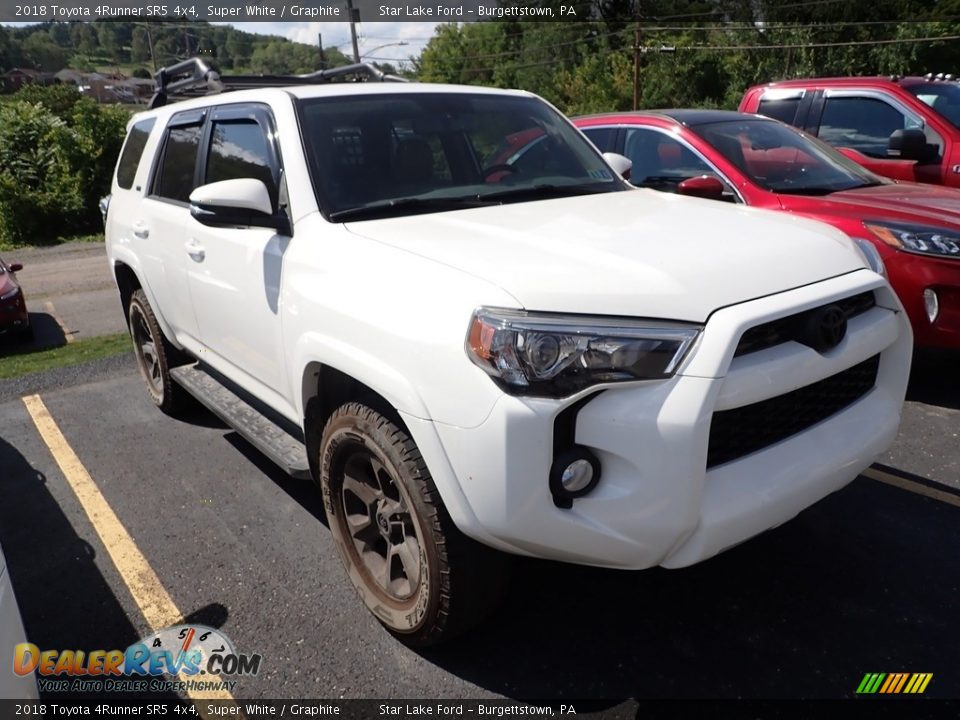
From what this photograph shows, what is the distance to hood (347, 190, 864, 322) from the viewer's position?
6.97ft

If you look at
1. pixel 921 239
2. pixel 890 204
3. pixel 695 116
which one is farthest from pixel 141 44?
pixel 921 239

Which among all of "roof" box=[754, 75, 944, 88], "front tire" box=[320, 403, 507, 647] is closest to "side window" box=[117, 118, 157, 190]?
"front tire" box=[320, 403, 507, 647]

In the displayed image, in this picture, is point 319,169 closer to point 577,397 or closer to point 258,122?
point 258,122

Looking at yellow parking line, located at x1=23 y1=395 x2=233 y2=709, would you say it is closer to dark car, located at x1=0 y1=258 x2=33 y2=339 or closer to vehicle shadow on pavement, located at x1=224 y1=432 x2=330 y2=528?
vehicle shadow on pavement, located at x1=224 y1=432 x2=330 y2=528

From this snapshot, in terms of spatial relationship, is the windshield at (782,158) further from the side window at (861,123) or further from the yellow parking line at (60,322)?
the yellow parking line at (60,322)

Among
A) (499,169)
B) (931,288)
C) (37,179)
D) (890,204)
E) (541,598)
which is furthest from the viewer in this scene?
(37,179)

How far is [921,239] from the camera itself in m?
4.59

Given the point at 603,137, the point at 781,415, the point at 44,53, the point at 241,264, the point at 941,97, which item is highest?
the point at 44,53

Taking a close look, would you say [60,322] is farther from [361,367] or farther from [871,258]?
[871,258]

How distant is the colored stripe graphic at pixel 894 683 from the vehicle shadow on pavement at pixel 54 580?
7.92 feet

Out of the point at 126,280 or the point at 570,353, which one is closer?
the point at 570,353

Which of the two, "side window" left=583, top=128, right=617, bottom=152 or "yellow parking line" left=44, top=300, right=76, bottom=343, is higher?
"side window" left=583, top=128, right=617, bottom=152

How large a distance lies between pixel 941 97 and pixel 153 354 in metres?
7.18

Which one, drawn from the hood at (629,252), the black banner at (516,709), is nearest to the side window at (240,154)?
the hood at (629,252)
